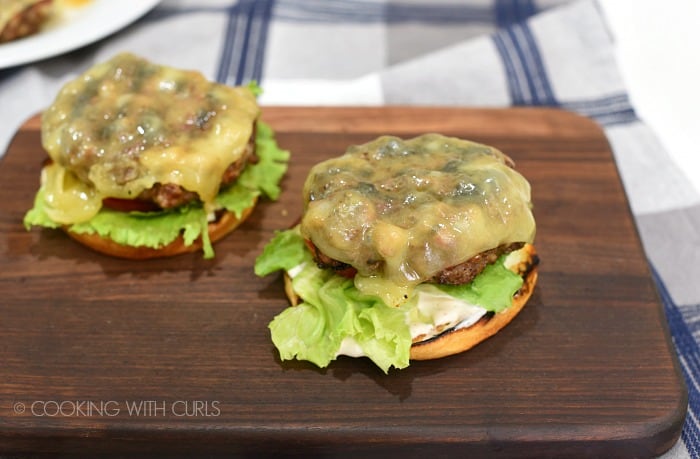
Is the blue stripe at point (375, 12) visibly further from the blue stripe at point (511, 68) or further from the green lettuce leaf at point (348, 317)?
the green lettuce leaf at point (348, 317)

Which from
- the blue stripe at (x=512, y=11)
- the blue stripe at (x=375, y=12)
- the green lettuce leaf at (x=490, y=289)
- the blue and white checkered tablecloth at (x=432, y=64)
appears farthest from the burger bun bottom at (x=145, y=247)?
the blue stripe at (x=512, y=11)

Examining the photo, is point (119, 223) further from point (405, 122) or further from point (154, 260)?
point (405, 122)

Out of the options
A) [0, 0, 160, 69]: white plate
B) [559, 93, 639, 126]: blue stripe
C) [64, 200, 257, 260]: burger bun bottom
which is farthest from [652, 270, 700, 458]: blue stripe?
[0, 0, 160, 69]: white plate

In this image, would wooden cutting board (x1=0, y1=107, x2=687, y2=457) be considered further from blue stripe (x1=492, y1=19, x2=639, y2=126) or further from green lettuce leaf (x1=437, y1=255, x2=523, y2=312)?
blue stripe (x1=492, y1=19, x2=639, y2=126)

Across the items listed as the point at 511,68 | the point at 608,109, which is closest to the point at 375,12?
the point at 511,68

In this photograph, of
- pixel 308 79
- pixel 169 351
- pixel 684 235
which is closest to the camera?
pixel 169 351

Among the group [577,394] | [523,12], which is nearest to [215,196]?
[577,394]

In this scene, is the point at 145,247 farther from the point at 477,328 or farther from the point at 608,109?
the point at 608,109
